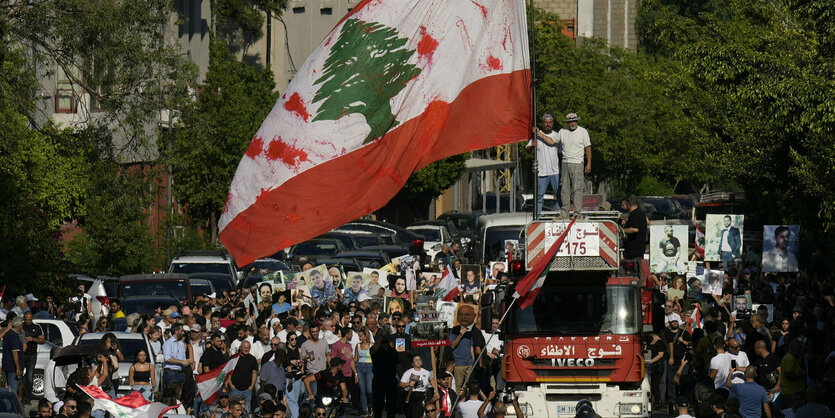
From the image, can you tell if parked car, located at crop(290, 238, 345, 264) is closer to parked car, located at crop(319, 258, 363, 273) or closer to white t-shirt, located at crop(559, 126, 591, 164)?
parked car, located at crop(319, 258, 363, 273)

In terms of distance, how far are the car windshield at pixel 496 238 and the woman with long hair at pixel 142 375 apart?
18.9 meters

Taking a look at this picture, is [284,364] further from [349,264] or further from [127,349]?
[349,264]

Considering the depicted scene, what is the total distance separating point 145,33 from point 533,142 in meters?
14.9

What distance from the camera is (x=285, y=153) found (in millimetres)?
12047

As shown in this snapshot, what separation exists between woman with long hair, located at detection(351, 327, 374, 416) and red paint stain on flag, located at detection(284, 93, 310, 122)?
39.7ft

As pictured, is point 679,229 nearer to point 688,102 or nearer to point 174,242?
point 688,102

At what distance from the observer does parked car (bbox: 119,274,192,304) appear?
31.2 m

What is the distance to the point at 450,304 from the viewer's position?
2666 centimetres

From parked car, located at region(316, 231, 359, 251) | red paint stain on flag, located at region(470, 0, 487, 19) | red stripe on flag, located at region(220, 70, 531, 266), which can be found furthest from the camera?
parked car, located at region(316, 231, 359, 251)

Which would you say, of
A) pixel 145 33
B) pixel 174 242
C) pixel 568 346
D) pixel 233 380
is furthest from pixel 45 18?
pixel 174 242

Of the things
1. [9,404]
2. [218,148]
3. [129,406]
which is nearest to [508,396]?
[129,406]

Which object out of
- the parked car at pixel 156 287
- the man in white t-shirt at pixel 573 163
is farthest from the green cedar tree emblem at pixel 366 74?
the parked car at pixel 156 287

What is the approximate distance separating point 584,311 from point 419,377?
2754 millimetres

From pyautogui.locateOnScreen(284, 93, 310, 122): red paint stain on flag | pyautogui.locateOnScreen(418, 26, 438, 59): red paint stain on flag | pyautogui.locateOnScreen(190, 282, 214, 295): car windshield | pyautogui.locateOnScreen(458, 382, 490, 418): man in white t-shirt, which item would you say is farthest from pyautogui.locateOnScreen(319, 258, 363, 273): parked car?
pyautogui.locateOnScreen(284, 93, 310, 122): red paint stain on flag
